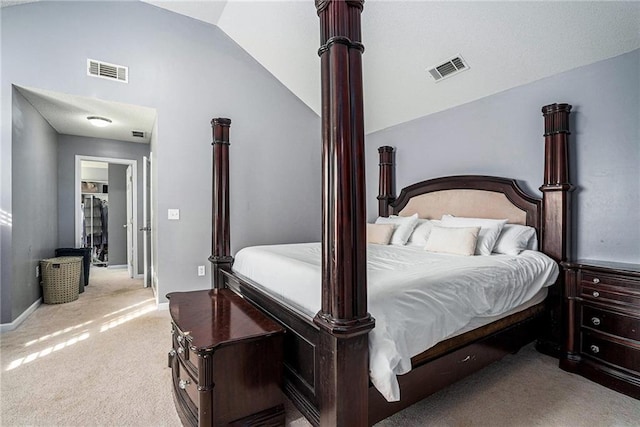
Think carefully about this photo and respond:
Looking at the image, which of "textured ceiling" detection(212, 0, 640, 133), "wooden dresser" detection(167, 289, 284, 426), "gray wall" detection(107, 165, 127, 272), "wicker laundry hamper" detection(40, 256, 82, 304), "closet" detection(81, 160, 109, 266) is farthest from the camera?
"closet" detection(81, 160, 109, 266)

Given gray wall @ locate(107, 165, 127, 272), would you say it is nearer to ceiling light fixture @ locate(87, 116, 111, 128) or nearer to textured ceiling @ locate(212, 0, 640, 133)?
ceiling light fixture @ locate(87, 116, 111, 128)

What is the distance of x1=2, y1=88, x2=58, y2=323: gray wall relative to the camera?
10.1ft

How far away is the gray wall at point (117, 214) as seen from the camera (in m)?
6.31

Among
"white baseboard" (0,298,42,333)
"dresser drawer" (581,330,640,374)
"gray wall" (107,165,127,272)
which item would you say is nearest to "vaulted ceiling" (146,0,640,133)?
"dresser drawer" (581,330,640,374)

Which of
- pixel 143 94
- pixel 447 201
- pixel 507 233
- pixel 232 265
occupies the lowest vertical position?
pixel 232 265

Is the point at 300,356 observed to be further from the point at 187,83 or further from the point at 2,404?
the point at 187,83

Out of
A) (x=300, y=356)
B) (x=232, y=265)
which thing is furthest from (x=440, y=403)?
(x=232, y=265)

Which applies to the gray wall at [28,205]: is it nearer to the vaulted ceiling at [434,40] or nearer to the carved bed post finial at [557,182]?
the vaulted ceiling at [434,40]

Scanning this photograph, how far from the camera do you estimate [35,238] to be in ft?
12.1

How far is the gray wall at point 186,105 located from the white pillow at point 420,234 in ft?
5.65

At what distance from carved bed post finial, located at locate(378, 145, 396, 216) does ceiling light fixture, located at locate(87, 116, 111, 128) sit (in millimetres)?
3581

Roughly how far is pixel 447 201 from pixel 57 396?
368 cm

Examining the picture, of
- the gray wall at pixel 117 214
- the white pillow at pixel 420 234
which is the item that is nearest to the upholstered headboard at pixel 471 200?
the white pillow at pixel 420 234

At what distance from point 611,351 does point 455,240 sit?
1203mm
